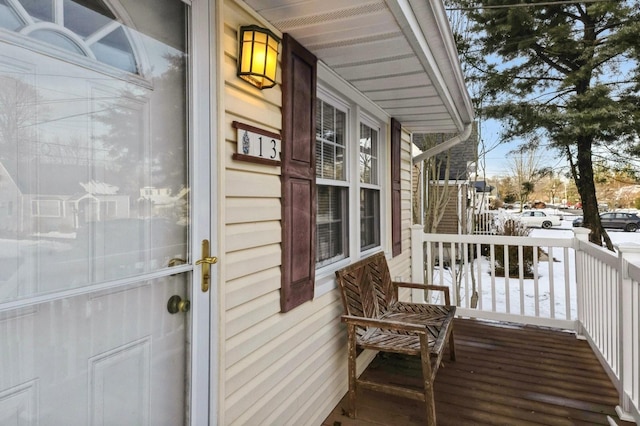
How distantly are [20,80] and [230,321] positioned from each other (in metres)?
1.12

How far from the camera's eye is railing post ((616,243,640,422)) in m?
2.30

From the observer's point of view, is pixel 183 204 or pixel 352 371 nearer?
pixel 183 204

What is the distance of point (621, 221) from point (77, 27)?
869 inches

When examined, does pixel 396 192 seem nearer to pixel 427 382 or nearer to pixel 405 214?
pixel 405 214

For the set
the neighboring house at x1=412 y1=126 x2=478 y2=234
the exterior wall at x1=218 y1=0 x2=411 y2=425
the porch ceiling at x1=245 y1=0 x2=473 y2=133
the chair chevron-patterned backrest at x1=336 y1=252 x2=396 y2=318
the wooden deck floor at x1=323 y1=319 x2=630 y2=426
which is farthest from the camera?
the neighboring house at x1=412 y1=126 x2=478 y2=234

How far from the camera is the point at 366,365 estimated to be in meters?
→ 3.12

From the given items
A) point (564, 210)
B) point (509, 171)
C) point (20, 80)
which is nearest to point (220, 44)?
point (20, 80)

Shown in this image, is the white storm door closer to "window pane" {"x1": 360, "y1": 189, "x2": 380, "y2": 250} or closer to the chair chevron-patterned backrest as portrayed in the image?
the chair chevron-patterned backrest

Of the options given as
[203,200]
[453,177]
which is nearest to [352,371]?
[203,200]

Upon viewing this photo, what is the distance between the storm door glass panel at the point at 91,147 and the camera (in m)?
0.93

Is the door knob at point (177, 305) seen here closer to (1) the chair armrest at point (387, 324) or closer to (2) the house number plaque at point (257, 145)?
(2) the house number plaque at point (257, 145)

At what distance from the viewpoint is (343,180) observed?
9.64ft

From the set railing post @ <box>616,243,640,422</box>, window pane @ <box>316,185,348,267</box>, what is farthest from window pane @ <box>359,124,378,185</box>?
railing post @ <box>616,243,640,422</box>

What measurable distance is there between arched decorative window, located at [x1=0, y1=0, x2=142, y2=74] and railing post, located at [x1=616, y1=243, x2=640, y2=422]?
2.88 metres
